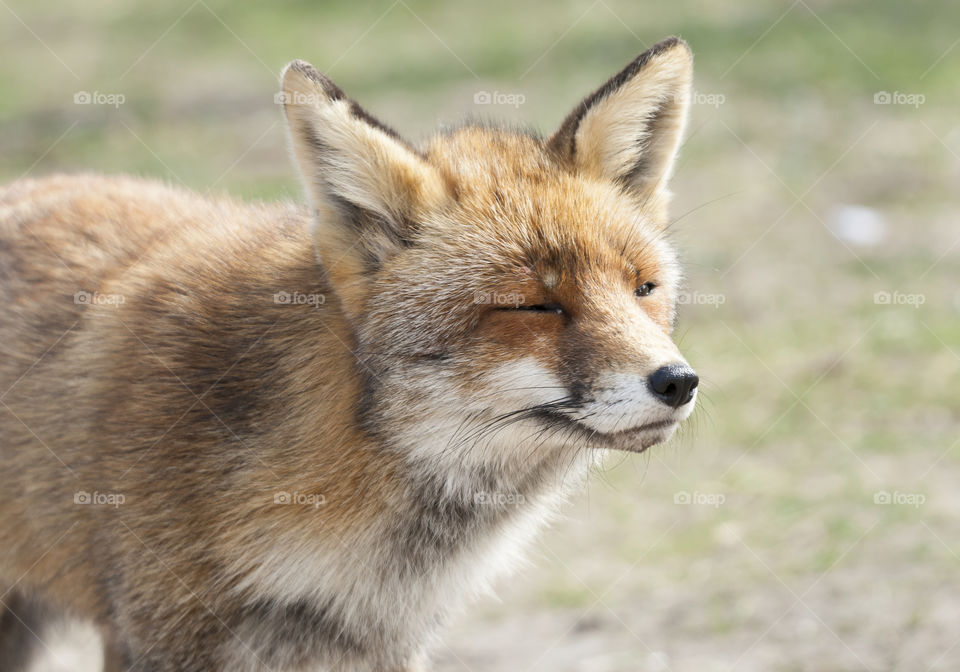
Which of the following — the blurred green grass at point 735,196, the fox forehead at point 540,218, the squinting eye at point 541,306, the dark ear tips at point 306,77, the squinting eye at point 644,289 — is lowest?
the blurred green grass at point 735,196

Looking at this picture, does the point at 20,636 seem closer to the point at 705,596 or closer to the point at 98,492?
the point at 98,492

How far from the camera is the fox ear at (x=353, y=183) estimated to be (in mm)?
3770

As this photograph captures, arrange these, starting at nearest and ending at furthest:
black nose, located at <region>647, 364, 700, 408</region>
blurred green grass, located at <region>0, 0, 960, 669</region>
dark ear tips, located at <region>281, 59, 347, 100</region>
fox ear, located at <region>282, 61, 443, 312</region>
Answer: black nose, located at <region>647, 364, 700, 408</region>
dark ear tips, located at <region>281, 59, 347, 100</region>
fox ear, located at <region>282, 61, 443, 312</region>
blurred green grass, located at <region>0, 0, 960, 669</region>

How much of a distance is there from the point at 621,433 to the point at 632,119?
1.42m

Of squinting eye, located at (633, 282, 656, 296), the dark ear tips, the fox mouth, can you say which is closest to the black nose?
the fox mouth

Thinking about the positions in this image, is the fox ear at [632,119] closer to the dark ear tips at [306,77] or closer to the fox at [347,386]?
the fox at [347,386]

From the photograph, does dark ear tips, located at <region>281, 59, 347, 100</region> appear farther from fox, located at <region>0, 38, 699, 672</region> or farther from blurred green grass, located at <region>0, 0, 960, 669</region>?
blurred green grass, located at <region>0, 0, 960, 669</region>

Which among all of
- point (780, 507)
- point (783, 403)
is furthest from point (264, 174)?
point (780, 507)

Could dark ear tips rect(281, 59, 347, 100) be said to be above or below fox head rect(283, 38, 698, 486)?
above

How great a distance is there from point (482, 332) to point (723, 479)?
4090 mm

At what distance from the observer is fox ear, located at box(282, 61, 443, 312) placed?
12.4 feet

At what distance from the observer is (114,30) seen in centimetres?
1764

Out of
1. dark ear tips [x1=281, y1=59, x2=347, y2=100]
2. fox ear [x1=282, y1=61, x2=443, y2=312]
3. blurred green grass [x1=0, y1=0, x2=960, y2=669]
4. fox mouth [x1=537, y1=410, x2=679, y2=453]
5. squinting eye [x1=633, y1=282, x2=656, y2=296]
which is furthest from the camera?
blurred green grass [x1=0, y1=0, x2=960, y2=669]

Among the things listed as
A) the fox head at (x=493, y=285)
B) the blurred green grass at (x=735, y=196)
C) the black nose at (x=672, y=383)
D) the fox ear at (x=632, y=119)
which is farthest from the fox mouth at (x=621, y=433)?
the blurred green grass at (x=735, y=196)
